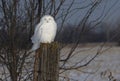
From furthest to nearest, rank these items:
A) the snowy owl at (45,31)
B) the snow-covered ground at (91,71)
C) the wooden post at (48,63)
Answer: the snow-covered ground at (91,71), the snowy owl at (45,31), the wooden post at (48,63)

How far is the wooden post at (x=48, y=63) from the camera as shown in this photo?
340cm

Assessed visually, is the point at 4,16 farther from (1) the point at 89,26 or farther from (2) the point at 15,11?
(1) the point at 89,26

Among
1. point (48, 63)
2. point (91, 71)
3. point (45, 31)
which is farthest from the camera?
point (91, 71)

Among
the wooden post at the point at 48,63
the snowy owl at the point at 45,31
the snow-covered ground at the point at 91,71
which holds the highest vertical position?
the snowy owl at the point at 45,31

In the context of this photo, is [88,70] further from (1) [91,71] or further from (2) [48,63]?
(2) [48,63]

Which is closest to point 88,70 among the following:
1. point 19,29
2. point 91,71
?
point 91,71

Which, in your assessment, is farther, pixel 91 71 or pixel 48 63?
pixel 91 71

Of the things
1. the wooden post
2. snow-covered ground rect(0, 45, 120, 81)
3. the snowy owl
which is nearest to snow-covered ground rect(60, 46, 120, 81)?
snow-covered ground rect(0, 45, 120, 81)

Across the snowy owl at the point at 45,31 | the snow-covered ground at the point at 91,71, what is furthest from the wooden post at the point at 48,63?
the snow-covered ground at the point at 91,71

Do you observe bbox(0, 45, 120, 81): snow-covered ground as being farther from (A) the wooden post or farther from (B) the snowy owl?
(A) the wooden post

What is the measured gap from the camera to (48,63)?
11.1 feet

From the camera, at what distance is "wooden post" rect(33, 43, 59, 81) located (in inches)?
134

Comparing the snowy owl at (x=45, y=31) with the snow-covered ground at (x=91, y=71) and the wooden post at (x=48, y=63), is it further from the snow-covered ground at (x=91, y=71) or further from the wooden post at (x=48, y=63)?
the snow-covered ground at (x=91, y=71)

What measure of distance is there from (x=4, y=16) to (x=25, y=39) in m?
0.44
